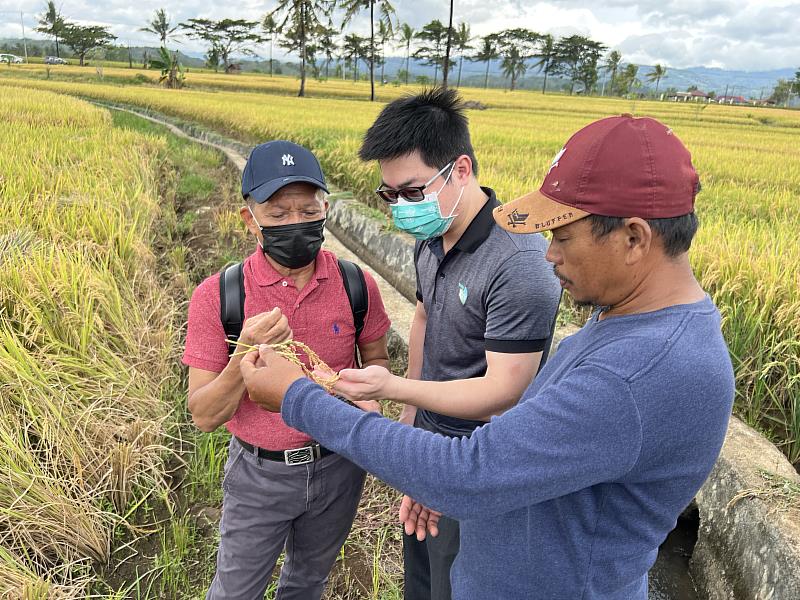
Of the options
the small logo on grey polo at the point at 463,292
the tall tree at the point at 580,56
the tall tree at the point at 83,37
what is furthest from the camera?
the tall tree at the point at 580,56

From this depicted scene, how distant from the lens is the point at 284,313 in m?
1.67

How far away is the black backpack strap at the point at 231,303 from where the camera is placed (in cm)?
158

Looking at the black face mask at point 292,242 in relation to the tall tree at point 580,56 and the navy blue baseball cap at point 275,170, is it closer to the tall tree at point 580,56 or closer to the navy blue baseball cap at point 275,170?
the navy blue baseball cap at point 275,170

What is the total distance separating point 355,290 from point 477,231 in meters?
0.46

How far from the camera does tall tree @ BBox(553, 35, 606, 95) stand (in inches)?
2854

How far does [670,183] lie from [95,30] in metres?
75.4

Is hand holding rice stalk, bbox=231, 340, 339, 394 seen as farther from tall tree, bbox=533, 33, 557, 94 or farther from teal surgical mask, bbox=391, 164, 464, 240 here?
tall tree, bbox=533, 33, 557, 94

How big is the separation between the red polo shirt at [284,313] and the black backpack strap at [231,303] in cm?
2

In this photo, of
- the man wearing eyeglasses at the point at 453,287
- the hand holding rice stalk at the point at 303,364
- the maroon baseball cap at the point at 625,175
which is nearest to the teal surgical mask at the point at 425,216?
the man wearing eyeglasses at the point at 453,287

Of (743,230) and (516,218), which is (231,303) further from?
(743,230)

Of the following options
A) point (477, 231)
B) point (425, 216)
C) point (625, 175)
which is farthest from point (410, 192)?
point (625, 175)

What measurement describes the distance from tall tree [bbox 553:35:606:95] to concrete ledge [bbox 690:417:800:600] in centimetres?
7971

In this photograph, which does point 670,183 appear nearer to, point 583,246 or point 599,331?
point 583,246

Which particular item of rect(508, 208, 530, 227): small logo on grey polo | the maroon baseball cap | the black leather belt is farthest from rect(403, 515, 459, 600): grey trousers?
the maroon baseball cap
